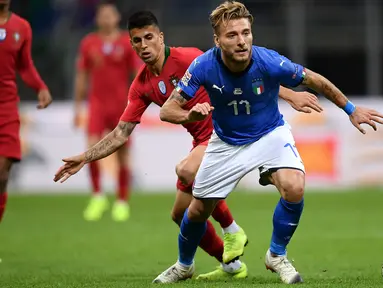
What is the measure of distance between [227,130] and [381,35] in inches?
637

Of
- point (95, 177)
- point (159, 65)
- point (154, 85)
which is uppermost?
point (159, 65)

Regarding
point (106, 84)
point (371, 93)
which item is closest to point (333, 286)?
point (106, 84)

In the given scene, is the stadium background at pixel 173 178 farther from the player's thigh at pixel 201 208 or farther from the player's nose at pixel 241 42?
the player's nose at pixel 241 42

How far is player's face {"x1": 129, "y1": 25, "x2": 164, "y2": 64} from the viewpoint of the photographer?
26.1 ft

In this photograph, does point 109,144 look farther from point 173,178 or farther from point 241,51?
point 173,178

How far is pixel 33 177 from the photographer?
19328mm

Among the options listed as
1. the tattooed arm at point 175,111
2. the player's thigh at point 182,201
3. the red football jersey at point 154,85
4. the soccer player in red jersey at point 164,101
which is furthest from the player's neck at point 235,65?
the player's thigh at point 182,201

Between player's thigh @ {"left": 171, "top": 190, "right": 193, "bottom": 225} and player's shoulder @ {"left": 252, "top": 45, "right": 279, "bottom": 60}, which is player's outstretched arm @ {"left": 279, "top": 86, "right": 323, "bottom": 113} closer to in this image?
player's shoulder @ {"left": 252, "top": 45, "right": 279, "bottom": 60}

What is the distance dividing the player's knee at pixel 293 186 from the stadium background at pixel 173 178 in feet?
2.17

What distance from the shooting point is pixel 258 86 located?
23.6 feet

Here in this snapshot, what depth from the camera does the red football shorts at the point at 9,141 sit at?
9.51 metres

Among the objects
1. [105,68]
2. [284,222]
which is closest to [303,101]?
[284,222]

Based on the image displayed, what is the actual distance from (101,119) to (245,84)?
748 centimetres

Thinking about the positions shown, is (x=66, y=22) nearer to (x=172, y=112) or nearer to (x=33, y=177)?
(x=33, y=177)
